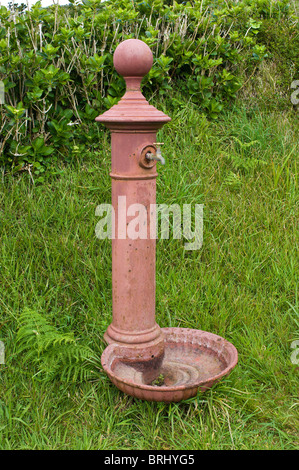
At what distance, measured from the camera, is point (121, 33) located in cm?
419

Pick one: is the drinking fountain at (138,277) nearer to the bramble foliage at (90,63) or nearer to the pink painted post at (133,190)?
the pink painted post at (133,190)

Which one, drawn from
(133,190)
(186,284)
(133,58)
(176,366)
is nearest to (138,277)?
(133,190)

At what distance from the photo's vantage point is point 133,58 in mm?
2424

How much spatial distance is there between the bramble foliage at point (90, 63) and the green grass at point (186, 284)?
25 centimetres

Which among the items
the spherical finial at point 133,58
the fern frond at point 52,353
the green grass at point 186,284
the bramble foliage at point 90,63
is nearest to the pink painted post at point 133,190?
the spherical finial at point 133,58

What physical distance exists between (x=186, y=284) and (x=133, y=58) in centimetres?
150

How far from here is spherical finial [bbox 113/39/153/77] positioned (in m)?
2.42

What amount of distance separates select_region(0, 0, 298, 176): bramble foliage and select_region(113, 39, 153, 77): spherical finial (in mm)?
1472

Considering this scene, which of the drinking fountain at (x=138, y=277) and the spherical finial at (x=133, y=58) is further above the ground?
the spherical finial at (x=133, y=58)

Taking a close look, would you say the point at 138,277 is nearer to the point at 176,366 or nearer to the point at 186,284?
the point at 176,366

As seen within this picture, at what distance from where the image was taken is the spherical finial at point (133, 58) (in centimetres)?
242

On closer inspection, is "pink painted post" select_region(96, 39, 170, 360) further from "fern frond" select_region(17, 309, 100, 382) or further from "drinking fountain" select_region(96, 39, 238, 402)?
"fern frond" select_region(17, 309, 100, 382)

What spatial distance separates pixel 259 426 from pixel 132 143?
1538 mm

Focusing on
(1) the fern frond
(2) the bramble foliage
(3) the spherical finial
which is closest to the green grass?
(1) the fern frond
